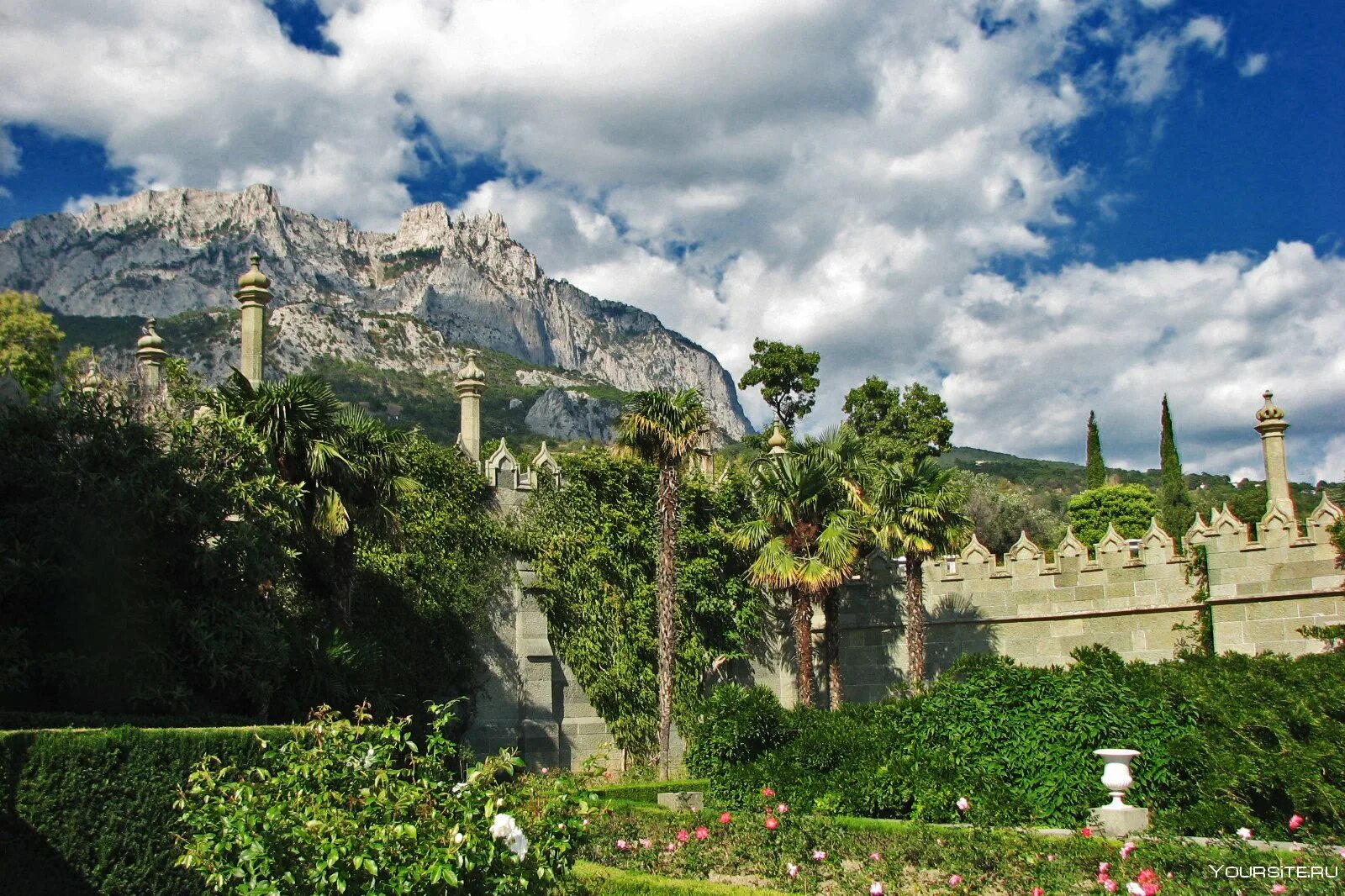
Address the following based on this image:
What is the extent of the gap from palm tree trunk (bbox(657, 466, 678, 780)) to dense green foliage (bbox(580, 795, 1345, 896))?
7741 mm

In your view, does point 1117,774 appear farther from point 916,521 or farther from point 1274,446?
point 1274,446

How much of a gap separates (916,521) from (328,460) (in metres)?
10.4

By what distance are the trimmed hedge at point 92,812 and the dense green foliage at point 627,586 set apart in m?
10.9

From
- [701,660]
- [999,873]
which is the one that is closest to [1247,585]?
[701,660]

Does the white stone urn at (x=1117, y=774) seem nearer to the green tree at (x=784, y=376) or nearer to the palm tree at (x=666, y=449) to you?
the palm tree at (x=666, y=449)

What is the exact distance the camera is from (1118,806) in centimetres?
945

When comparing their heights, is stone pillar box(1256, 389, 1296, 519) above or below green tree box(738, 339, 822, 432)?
below

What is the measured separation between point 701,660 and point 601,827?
34.5ft

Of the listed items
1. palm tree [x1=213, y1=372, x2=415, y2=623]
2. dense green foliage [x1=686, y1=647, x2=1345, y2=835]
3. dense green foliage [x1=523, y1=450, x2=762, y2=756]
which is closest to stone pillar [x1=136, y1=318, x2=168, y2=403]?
palm tree [x1=213, y1=372, x2=415, y2=623]

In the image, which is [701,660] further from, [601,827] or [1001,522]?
[1001,522]

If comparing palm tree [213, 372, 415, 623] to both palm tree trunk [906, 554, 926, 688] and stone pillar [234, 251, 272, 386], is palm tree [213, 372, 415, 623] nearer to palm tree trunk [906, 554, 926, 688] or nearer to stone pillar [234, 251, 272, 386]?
stone pillar [234, 251, 272, 386]

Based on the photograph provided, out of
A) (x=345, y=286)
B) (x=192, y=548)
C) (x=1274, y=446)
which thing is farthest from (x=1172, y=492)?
(x=345, y=286)

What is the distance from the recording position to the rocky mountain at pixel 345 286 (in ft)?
336

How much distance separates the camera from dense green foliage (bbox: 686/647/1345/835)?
953 centimetres
